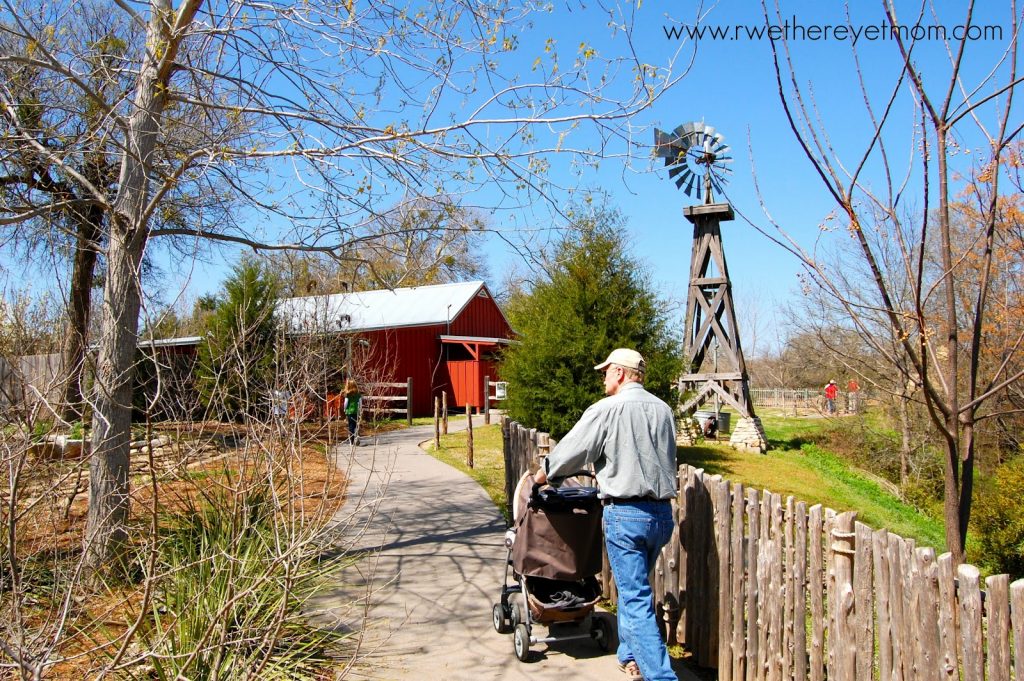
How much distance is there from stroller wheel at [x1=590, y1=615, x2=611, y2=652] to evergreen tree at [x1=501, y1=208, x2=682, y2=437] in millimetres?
8607

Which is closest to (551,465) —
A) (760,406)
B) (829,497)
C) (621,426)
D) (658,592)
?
(621,426)

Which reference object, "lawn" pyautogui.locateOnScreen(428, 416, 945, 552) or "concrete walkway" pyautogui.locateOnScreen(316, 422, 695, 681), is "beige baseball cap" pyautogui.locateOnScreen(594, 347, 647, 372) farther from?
"lawn" pyautogui.locateOnScreen(428, 416, 945, 552)

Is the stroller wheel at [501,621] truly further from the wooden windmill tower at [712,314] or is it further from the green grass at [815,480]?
the wooden windmill tower at [712,314]

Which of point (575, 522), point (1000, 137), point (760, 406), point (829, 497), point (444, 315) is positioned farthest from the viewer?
point (760, 406)

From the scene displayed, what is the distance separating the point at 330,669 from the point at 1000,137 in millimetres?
4568

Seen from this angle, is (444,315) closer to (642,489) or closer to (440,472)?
(440,472)

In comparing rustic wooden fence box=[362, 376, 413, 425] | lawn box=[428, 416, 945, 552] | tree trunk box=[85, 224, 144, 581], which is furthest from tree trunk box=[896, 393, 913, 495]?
tree trunk box=[85, 224, 144, 581]

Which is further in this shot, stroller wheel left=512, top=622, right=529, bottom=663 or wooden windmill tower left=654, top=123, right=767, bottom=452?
wooden windmill tower left=654, top=123, right=767, bottom=452

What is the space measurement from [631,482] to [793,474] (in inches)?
571

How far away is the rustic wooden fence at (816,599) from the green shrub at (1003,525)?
580cm

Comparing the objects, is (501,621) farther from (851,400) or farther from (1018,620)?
(851,400)

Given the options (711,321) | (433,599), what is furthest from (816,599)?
(711,321)

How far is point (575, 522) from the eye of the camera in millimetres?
4676

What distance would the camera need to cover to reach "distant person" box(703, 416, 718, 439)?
920 inches
